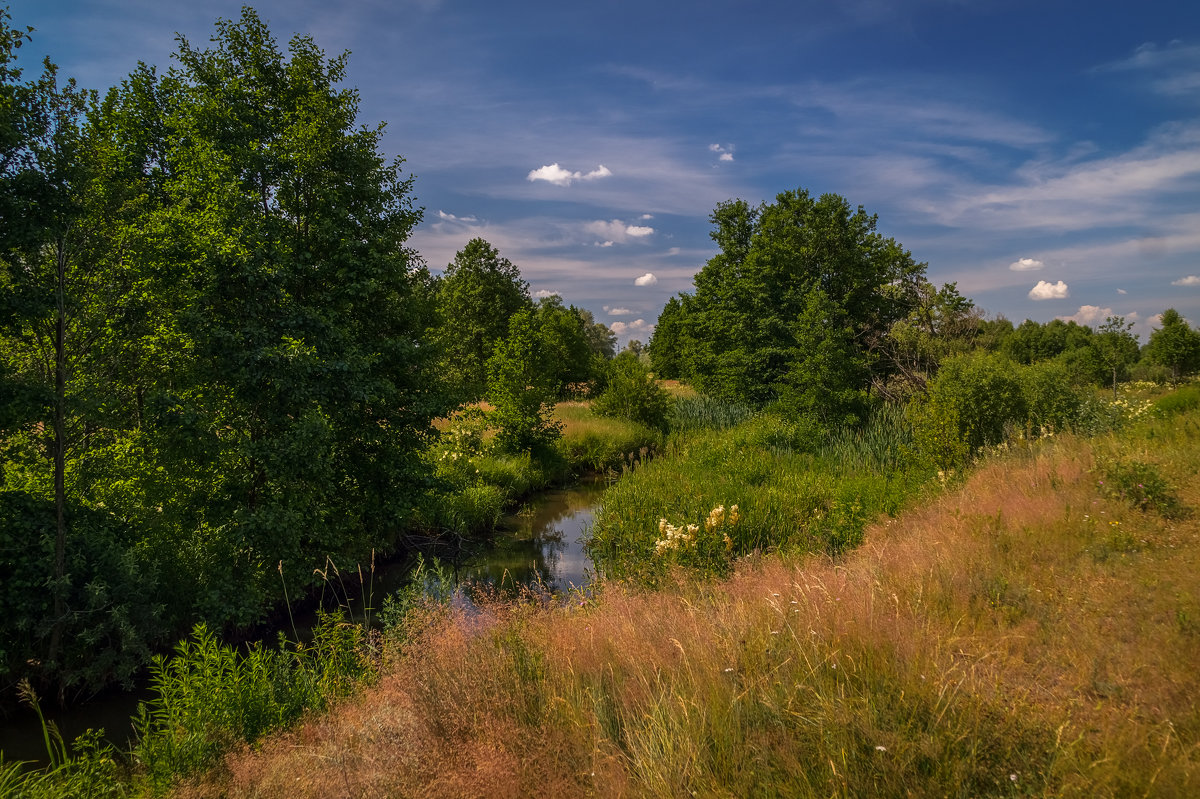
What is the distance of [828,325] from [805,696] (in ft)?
59.7

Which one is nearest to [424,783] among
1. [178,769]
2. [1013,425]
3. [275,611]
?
[178,769]

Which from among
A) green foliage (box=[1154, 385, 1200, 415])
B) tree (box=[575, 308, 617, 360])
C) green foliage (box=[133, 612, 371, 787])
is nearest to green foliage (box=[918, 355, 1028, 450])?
green foliage (box=[1154, 385, 1200, 415])

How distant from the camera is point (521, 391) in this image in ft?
61.4

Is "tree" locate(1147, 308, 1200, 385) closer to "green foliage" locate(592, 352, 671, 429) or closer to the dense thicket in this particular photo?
"green foliage" locate(592, 352, 671, 429)

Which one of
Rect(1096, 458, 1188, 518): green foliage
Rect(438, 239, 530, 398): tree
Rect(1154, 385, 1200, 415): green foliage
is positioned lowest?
Rect(1096, 458, 1188, 518): green foliage

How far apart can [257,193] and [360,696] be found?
8.05 metres

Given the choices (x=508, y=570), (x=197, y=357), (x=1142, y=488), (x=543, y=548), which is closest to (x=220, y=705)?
(x=197, y=357)

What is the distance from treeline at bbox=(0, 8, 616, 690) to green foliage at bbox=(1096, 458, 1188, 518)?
396 inches

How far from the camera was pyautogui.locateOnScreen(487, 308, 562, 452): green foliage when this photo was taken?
18.4 meters

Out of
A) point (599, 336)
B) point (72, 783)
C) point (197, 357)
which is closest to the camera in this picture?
point (72, 783)

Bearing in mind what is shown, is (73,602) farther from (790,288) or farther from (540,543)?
(790,288)

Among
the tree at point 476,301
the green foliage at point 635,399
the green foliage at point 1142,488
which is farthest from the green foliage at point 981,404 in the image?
the tree at point 476,301

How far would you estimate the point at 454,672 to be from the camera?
12.3ft

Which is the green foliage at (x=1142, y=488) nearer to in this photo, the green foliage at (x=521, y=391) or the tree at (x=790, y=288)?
the green foliage at (x=521, y=391)
